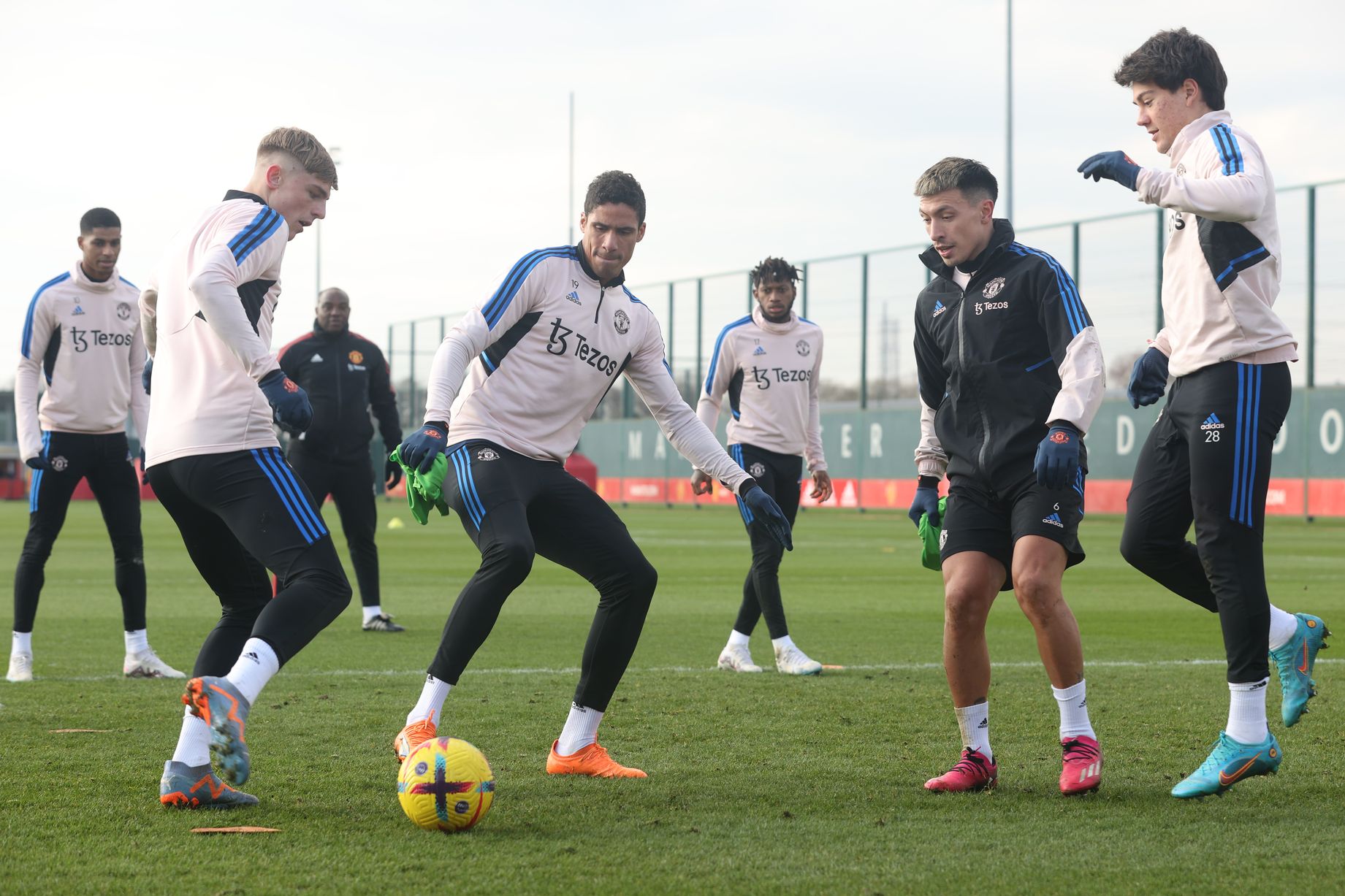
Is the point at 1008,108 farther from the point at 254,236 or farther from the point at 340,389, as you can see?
the point at 254,236

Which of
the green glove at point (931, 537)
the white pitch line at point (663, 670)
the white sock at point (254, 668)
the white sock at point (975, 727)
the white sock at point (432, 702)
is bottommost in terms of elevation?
the white pitch line at point (663, 670)

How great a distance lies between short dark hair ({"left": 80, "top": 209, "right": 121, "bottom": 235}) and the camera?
7895mm

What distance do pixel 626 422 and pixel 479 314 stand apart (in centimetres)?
3764

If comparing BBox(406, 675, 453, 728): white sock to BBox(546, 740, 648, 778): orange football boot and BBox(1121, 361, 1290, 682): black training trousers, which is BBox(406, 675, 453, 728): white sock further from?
BBox(1121, 361, 1290, 682): black training trousers

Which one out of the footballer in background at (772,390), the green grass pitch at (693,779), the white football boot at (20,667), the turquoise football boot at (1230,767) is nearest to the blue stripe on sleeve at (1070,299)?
the turquoise football boot at (1230,767)

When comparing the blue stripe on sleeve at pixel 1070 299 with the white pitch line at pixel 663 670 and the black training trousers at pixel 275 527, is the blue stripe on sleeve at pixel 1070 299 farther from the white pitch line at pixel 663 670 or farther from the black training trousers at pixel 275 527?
the white pitch line at pixel 663 670

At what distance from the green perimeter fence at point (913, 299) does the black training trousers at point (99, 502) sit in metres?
16.3

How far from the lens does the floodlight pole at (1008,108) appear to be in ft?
127

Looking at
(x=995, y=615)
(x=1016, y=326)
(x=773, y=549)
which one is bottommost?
(x=995, y=615)

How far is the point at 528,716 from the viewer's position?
6.50m

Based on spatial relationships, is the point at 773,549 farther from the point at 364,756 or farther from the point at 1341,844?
the point at 1341,844

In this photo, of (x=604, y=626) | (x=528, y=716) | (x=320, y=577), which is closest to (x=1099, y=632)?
(x=528, y=716)

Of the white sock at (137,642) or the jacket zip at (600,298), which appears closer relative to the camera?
the jacket zip at (600,298)

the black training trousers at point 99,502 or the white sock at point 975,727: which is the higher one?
the black training trousers at point 99,502
